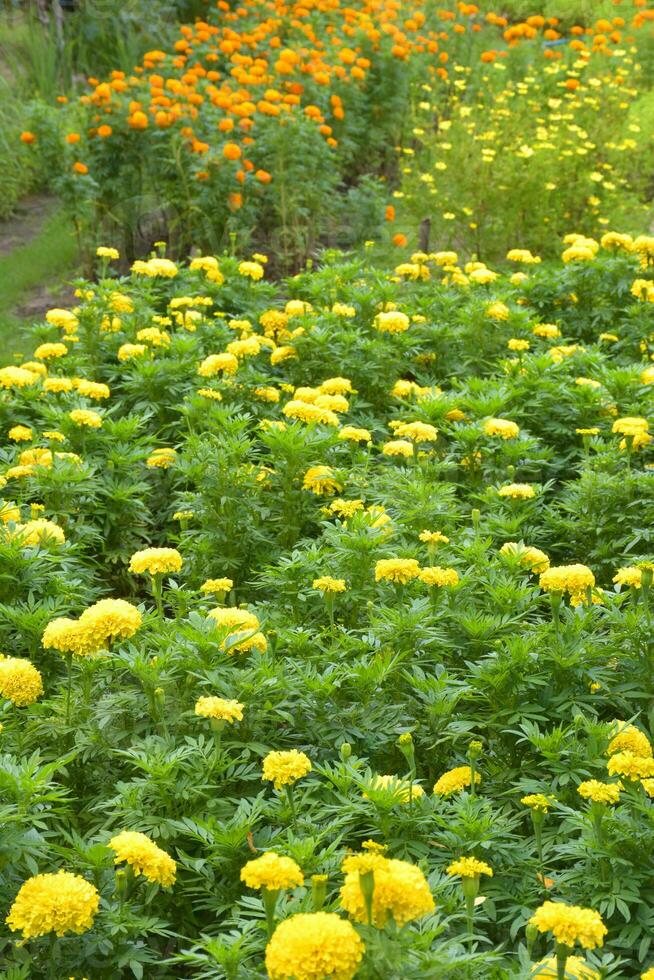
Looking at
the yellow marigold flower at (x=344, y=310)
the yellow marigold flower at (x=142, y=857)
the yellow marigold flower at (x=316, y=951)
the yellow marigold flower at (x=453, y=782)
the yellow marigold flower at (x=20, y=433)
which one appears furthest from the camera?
the yellow marigold flower at (x=344, y=310)

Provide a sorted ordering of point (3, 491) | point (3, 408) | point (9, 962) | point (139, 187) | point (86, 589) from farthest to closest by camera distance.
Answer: point (139, 187) < point (3, 408) < point (3, 491) < point (86, 589) < point (9, 962)

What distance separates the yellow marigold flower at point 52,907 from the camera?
201cm

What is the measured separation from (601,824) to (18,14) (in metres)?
13.8

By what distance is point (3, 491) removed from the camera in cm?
448

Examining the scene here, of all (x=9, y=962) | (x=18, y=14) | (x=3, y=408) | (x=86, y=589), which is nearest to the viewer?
A: (x=9, y=962)

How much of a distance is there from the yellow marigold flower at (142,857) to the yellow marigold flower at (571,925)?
2.54ft

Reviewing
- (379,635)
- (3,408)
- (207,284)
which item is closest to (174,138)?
(207,284)

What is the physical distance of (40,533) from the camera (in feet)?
12.0

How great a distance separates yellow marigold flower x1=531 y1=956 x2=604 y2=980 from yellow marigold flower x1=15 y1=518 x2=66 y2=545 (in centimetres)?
222

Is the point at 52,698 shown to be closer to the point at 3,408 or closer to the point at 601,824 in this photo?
the point at 601,824

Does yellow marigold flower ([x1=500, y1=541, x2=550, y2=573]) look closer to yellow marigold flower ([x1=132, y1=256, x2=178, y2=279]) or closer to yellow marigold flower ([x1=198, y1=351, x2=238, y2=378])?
yellow marigold flower ([x1=198, y1=351, x2=238, y2=378])

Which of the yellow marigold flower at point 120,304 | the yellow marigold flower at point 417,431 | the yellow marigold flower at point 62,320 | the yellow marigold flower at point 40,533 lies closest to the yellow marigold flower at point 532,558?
the yellow marigold flower at point 417,431

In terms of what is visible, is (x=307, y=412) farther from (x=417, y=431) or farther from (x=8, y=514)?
(x=8, y=514)

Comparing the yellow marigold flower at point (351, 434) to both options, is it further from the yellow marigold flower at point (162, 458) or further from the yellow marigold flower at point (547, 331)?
the yellow marigold flower at point (547, 331)
